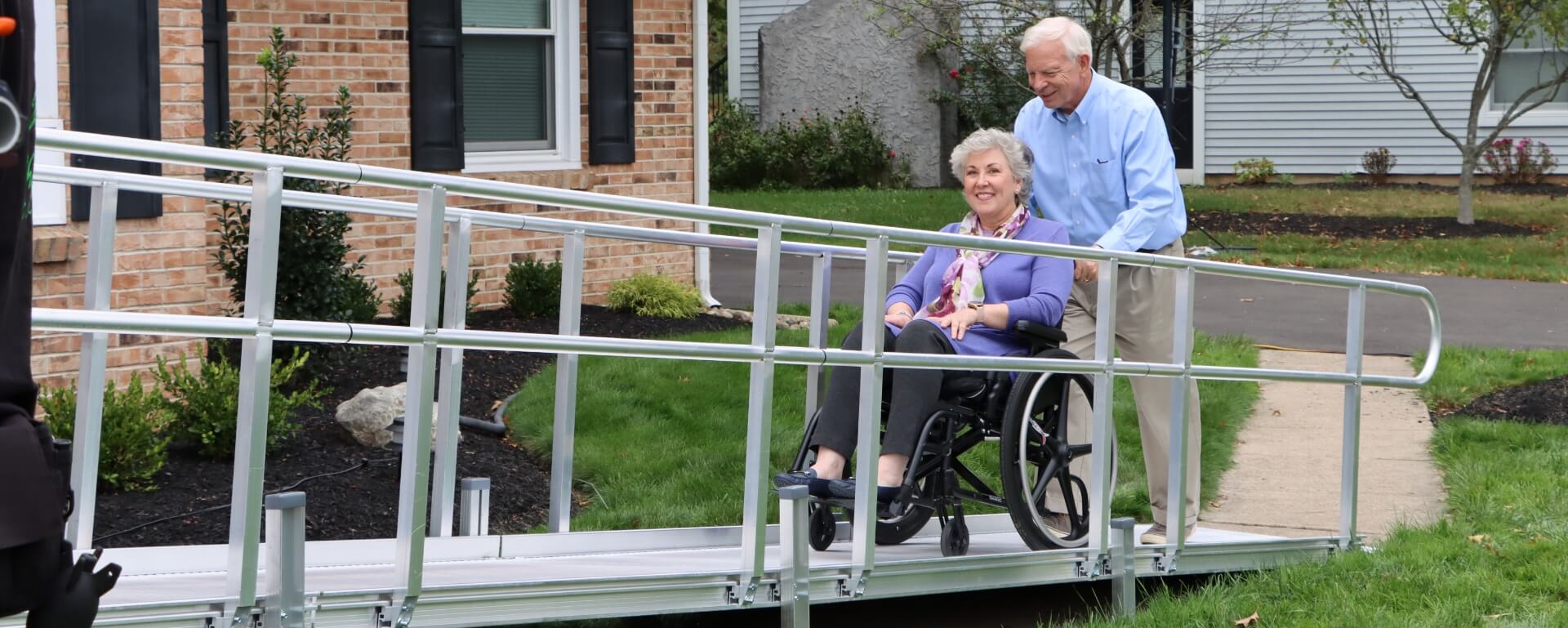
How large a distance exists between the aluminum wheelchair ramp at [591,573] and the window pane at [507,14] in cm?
590

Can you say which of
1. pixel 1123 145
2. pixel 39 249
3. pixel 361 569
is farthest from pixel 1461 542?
pixel 39 249

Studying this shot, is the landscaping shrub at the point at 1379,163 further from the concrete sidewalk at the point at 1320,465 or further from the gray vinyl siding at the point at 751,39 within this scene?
the concrete sidewalk at the point at 1320,465

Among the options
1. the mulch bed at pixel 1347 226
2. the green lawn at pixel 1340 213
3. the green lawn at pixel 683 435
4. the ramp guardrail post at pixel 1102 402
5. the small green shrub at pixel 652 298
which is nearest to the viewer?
the ramp guardrail post at pixel 1102 402

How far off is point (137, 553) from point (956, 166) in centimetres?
258

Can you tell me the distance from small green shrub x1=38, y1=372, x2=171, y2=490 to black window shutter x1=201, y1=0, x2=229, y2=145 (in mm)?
3320

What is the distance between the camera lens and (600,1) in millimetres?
10477

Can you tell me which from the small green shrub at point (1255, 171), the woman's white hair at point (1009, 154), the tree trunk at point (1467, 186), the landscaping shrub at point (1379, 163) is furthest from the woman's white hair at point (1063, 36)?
the small green shrub at point (1255, 171)

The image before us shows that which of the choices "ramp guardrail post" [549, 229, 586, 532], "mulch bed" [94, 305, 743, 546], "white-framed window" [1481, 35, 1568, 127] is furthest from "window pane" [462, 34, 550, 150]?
"white-framed window" [1481, 35, 1568, 127]

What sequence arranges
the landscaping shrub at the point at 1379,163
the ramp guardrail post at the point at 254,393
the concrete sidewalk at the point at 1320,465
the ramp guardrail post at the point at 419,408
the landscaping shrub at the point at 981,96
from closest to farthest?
1. the ramp guardrail post at the point at 254,393
2. the ramp guardrail post at the point at 419,408
3. the concrete sidewalk at the point at 1320,465
4. the landscaping shrub at the point at 1379,163
5. the landscaping shrub at the point at 981,96

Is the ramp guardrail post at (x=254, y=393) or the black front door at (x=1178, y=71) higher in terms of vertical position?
the black front door at (x=1178, y=71)

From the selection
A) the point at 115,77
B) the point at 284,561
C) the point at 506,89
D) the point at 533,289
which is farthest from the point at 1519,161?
the point at 284,561

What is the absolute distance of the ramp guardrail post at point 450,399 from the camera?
4.14 metres

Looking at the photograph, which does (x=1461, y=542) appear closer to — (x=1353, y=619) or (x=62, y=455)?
(x=1353, y=619)

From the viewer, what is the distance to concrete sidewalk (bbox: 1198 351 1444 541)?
6309mm
